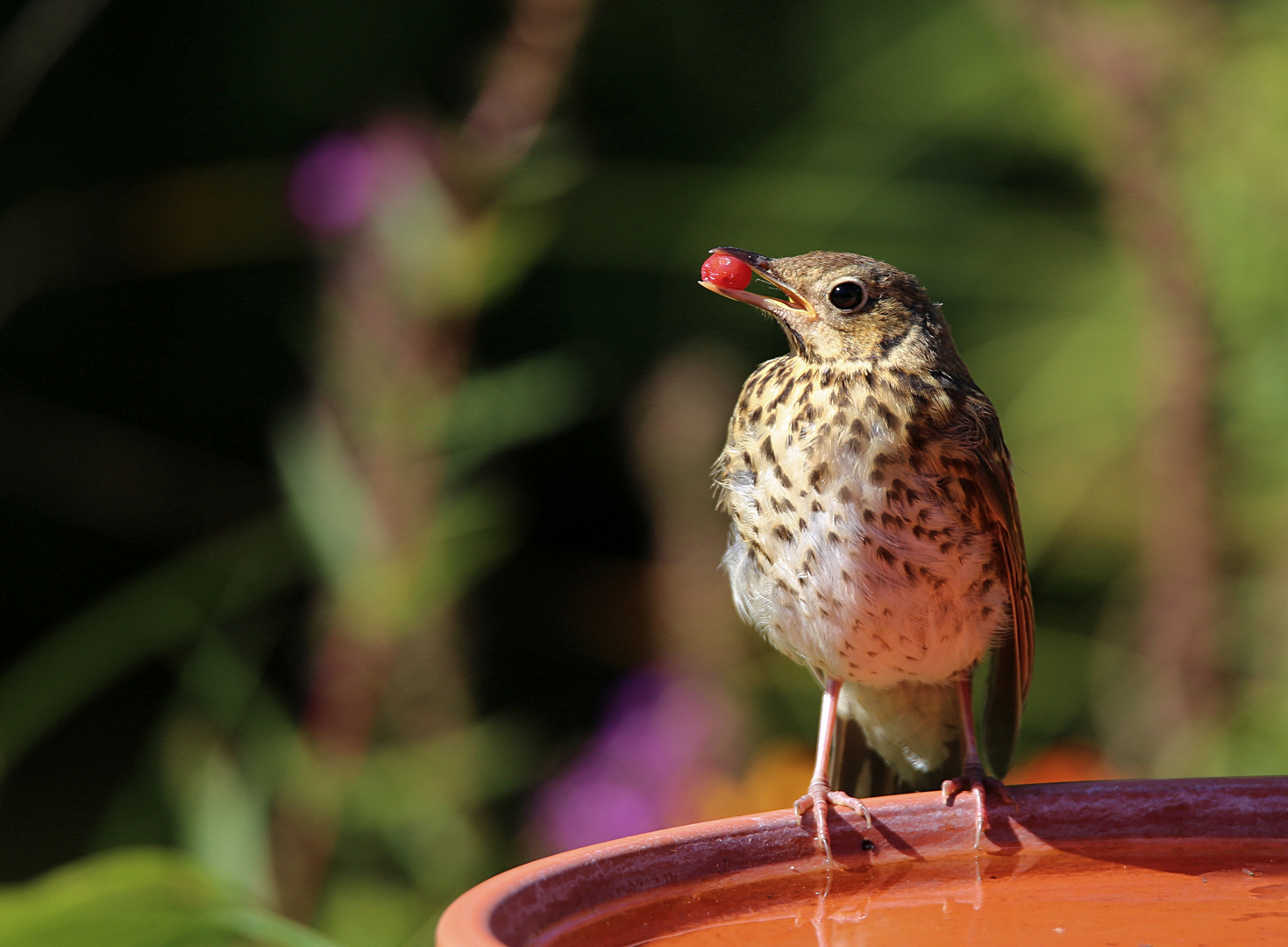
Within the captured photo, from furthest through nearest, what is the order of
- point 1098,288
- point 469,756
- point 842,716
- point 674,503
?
point 1098,288 < point 674,503 < point 469,756 < point 842,716

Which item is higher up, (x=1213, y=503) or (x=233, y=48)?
(x=233, y=48)

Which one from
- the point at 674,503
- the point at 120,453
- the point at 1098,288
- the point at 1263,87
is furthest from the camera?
the point at 120,453

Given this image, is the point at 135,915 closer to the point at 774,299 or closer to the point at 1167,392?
the point at 774,299

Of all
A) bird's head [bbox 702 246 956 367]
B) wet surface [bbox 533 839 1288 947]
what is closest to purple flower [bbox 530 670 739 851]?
bird's head [bbox 702 246 956 367]

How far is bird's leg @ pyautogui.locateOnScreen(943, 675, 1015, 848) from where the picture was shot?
1.57 m

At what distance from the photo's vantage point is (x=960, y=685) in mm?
2064

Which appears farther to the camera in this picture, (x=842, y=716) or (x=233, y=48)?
(x=233, y=48)

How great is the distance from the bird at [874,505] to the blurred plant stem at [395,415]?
0.50 meters

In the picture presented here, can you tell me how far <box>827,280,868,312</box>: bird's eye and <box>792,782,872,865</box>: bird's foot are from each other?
681 mm

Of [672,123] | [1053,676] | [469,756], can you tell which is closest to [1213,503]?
[1053,676]

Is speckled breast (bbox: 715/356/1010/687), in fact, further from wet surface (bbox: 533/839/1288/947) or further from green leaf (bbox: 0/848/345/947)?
green leaf (bbox: 0/848/345/947)

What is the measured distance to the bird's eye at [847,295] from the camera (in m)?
1.98

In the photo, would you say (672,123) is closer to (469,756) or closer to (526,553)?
(526,553)

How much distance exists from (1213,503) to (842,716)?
127 centimetres
